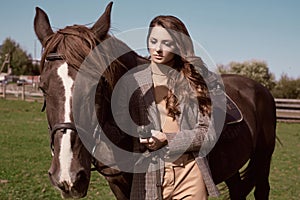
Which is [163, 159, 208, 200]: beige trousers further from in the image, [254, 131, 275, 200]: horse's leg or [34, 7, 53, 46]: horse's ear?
[254, 131, 275, 200]: horse's leg

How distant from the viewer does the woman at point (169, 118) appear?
2404 mm

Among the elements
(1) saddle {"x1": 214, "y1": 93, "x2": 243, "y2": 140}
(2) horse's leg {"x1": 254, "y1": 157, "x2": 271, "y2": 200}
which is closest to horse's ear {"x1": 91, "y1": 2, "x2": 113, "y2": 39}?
(1) saddle {"x1": 214, "y1": 93, "x2": 243, "y2": 140}

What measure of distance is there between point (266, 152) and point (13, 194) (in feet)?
11.4

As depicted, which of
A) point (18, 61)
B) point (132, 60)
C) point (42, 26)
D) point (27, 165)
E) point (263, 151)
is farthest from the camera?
point (18, 61)

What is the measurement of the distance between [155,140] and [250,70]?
3958cm

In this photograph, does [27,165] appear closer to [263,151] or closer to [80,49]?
[263,151]

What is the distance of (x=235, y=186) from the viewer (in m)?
4.59

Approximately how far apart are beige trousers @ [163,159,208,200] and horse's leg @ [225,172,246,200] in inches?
87.2

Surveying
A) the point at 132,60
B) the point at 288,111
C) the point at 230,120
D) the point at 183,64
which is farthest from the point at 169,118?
the point at 288,111

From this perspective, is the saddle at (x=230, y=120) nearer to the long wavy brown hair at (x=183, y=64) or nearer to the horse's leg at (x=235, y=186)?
the long wavy brown hair at (x=183, y=64)

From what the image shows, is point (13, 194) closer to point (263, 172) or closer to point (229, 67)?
point (263, 172)

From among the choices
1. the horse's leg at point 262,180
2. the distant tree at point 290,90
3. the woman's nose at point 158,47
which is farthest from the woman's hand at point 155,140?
the distant tree at point 290,90

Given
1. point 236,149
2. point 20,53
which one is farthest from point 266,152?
point 20,53

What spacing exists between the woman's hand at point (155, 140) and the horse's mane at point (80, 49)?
0.37m
